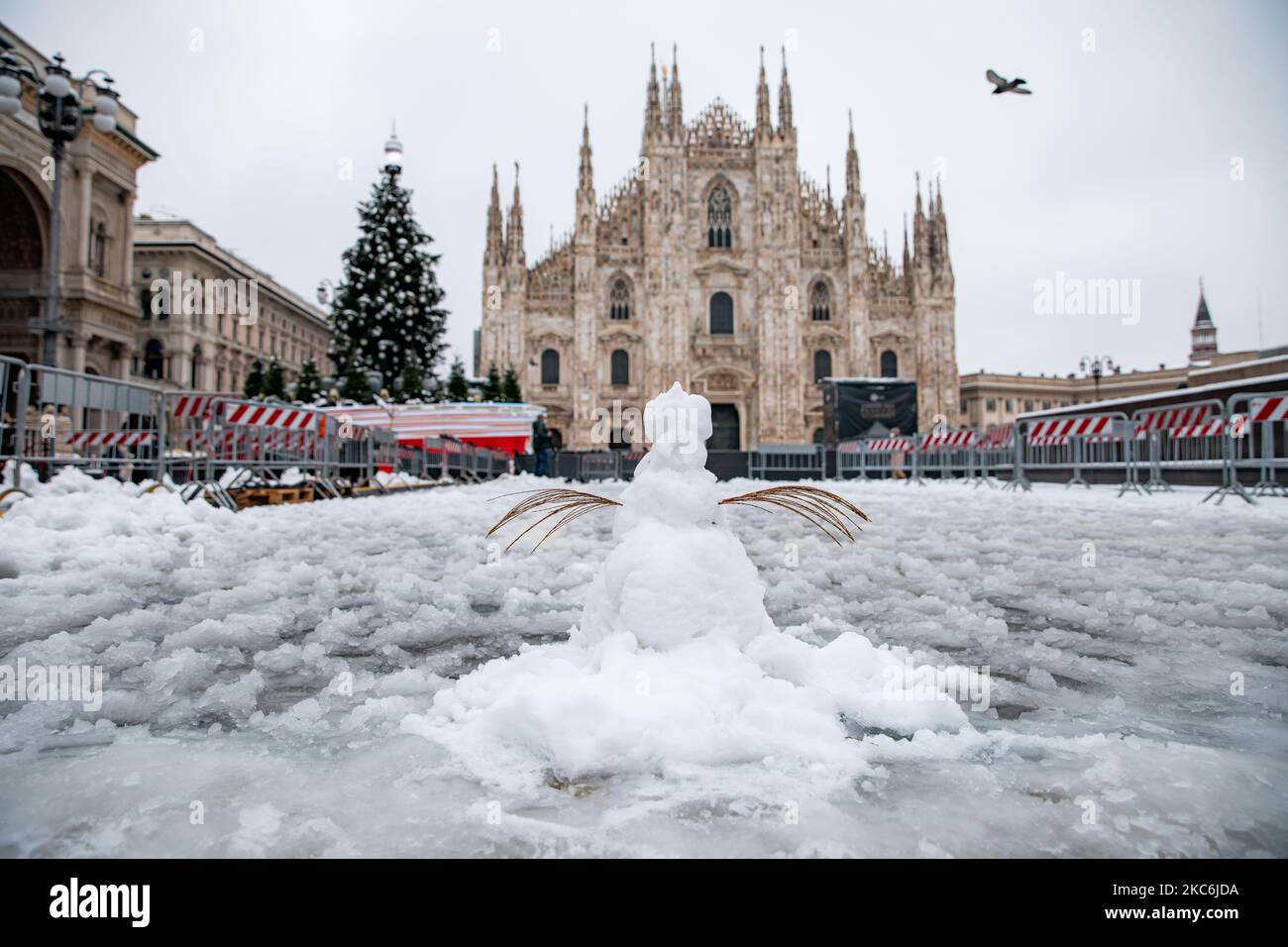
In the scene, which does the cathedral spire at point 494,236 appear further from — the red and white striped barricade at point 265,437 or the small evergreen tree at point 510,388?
the red and white striped barricade at point 265,437

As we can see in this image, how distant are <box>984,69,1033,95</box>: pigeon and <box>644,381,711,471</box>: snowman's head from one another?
1097cm

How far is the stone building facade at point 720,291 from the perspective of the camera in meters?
38.7

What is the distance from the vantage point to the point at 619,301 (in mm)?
40219

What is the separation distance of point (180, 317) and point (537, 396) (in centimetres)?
2291

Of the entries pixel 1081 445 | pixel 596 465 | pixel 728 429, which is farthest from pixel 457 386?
pixel 1081 445

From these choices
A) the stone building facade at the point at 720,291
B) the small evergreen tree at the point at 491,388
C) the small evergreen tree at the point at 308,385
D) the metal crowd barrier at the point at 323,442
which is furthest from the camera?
the stone building facade at the point at 720,291

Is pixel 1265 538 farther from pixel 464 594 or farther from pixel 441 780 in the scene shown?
pixel 441 780

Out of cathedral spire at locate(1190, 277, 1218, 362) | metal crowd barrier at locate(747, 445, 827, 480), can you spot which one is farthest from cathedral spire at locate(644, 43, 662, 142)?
cathedral spire at locate(1190, 277, 1218, 362)

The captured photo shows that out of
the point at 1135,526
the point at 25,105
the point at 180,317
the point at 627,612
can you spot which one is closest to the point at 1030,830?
the point at 627,612

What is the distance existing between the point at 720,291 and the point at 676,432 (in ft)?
130

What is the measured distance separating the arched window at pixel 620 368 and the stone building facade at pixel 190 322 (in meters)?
24.3

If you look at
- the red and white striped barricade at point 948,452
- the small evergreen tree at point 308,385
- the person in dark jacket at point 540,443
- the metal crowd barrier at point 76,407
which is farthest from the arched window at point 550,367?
the metal crowd barrier at point 76,407

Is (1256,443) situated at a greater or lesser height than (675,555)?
greater

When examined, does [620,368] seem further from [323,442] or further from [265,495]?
[265,495]
